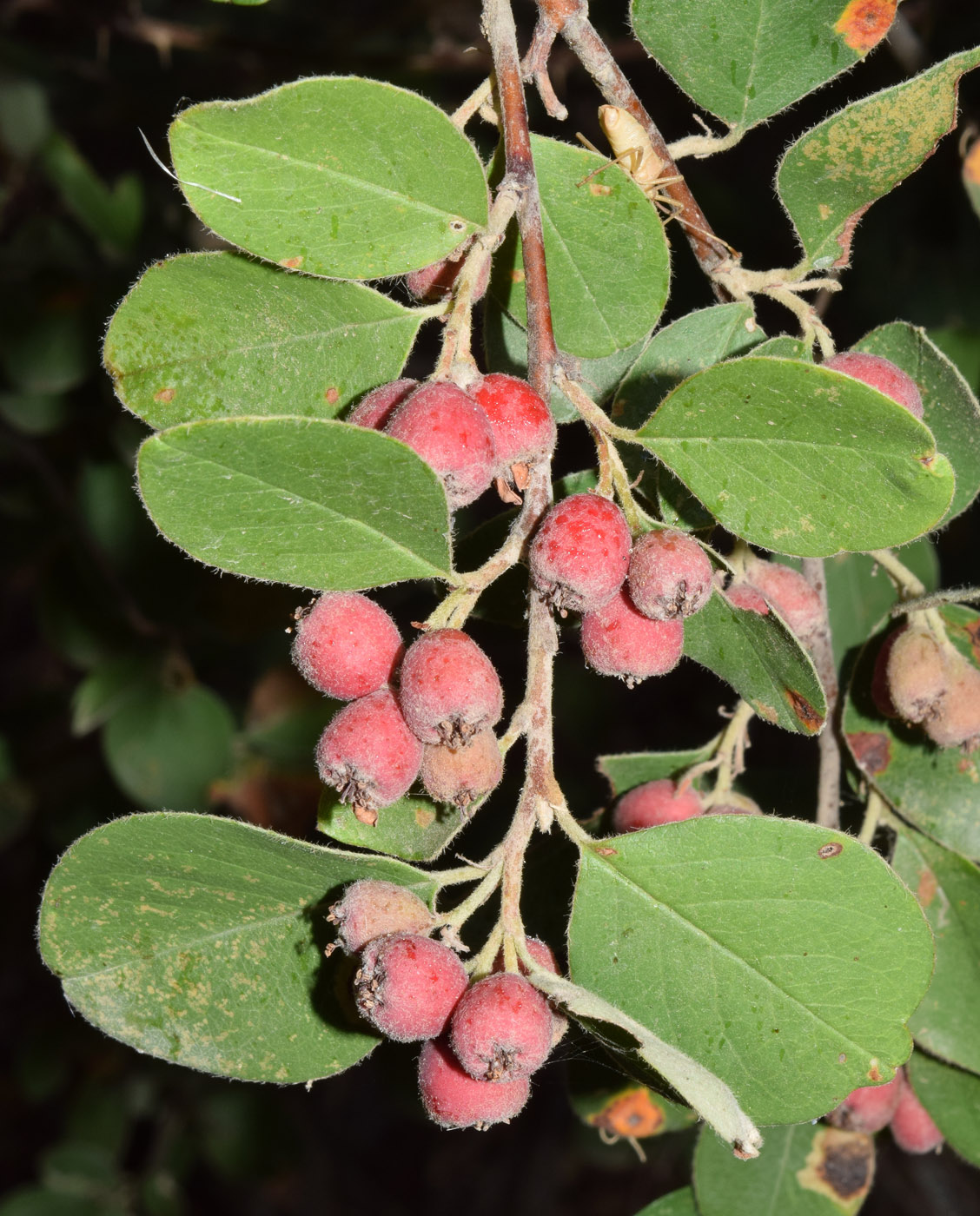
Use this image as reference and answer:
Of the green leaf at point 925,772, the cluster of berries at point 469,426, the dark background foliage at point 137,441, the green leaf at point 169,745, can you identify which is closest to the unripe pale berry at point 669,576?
the cluster of berries at point 469,426

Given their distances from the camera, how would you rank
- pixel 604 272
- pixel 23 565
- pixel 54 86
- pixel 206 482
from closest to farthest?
pixel 206 482, pixel 604 272, pixel 23 565, pixel 54 86

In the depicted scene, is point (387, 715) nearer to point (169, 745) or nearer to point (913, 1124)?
point (913, 1124)

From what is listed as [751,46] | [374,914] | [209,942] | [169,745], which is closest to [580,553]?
[374,914]

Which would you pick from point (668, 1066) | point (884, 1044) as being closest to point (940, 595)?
point (884, 1044)

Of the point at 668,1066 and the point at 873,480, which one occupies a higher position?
the point at 873,480

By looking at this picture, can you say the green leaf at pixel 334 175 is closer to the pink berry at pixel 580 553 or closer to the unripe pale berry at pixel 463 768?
the pink berry at pixel 580 553

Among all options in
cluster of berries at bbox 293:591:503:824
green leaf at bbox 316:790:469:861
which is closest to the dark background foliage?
green leaf at bbox 316:790:469:861

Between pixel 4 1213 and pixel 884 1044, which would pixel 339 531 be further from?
pixel 4 1213
